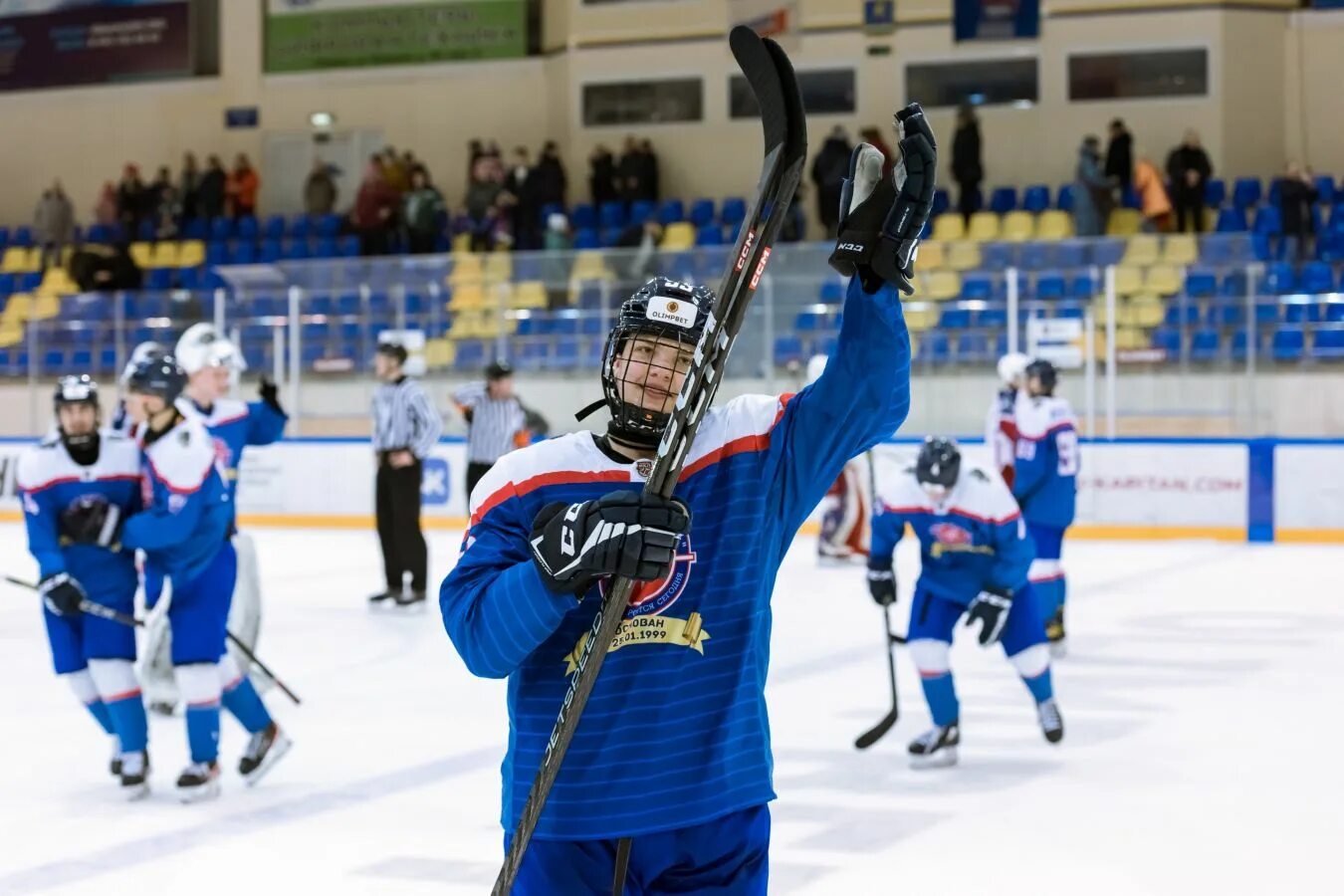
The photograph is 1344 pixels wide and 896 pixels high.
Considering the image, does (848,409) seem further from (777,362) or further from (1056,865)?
(777,362)

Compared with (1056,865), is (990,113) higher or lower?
higher

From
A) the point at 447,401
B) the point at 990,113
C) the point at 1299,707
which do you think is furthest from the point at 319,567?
the point at 990,113

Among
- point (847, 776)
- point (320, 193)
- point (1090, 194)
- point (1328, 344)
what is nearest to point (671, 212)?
point (320, 193)

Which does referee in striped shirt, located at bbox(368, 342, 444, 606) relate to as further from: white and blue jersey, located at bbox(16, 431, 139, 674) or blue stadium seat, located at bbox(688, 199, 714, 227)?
blue stadium seat, located at bbox(688, 199, 714, 227)

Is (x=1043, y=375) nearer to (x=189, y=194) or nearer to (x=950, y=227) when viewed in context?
(x=950, y=227)

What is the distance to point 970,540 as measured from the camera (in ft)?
19.3

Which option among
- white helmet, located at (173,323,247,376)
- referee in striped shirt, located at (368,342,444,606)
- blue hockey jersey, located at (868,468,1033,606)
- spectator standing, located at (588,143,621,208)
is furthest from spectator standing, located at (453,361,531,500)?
spectator standing, located at (588,143,621,208)

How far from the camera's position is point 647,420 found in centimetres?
229

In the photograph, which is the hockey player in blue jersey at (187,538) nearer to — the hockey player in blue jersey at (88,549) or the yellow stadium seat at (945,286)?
the hockey player in blue jersey at (88,549)

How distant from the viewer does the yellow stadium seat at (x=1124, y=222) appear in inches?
656

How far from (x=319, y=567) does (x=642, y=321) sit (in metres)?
9.96

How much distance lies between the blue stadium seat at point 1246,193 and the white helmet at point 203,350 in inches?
480

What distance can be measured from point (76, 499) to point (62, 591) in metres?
0.27

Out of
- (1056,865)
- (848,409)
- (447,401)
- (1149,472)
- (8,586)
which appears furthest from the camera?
(447,401)
